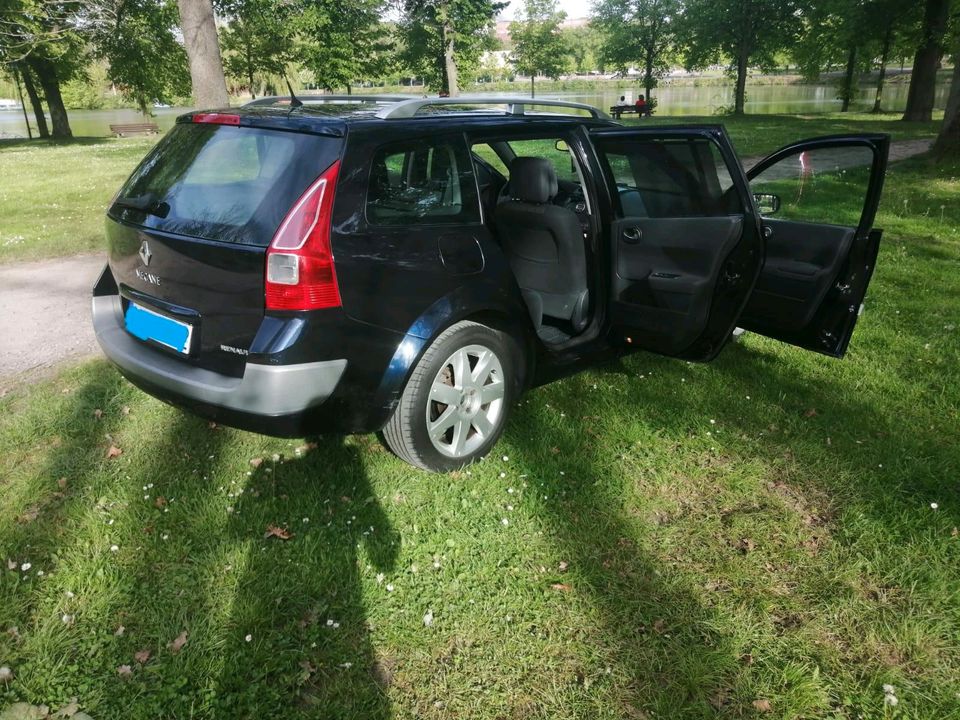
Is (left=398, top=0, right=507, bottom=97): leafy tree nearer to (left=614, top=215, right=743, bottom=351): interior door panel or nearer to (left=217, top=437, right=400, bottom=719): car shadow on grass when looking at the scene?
(left=614, top=215, right=743, bottom=351): interior door panel

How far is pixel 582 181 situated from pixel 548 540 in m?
1.96

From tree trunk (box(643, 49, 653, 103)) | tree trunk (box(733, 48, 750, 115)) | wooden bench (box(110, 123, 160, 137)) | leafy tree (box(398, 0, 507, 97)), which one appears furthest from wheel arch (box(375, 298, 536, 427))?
tree trunk (box(643, 49, 653, 103))

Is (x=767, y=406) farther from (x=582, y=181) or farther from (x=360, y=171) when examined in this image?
(x=360, y=171)

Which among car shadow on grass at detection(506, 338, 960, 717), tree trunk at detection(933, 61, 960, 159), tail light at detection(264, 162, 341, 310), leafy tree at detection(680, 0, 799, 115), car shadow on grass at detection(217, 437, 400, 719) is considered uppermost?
leafy tree at detection(680, 0, 799, 115)

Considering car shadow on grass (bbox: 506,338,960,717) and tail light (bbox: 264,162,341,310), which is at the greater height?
tail light (bbox: 264,162,341,310)

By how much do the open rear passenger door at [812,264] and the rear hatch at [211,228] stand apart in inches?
96.5

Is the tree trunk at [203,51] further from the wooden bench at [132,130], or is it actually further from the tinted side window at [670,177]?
the wooden bench at [132,130]

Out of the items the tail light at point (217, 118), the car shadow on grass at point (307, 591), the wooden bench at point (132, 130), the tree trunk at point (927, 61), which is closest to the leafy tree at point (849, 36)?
the tree trunk at point (927, 61)

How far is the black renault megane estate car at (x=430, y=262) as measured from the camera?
2791 millimetres

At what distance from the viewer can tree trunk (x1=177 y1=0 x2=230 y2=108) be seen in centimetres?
1087

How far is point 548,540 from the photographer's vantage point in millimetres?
3035

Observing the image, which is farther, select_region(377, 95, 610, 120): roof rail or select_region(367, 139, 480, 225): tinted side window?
select_region(377, 95, 610, 120): roof rail

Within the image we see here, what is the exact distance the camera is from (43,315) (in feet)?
19.4

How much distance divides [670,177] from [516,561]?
2.45 metres
